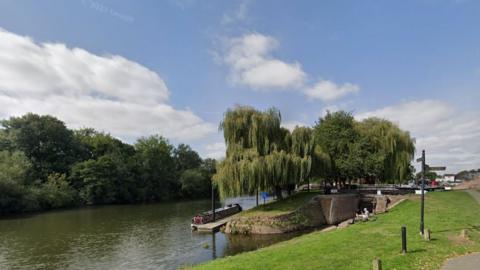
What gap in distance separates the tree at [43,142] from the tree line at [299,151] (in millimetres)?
41587

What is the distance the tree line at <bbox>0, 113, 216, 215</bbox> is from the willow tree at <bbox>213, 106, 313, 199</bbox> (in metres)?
31.6

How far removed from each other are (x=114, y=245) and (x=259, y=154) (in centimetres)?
1344

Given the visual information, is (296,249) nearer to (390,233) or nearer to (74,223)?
(390,233)

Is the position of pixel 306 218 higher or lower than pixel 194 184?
higher

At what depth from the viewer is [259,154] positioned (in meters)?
30.4

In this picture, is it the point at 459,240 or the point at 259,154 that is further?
the point at 259,154

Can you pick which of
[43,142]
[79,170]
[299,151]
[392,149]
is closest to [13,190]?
[79,170]

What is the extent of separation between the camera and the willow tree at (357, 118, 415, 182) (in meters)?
38.2

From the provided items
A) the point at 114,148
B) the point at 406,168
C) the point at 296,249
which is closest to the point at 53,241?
the point at 296,249

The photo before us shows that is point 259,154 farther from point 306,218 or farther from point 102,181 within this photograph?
point 102,181

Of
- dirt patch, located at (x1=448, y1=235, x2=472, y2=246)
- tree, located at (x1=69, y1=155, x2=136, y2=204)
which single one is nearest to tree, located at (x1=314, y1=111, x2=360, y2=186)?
dirt patch, located at (x1=448, y1=235, x2=472, y2=246)

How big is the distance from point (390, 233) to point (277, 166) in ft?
46.2

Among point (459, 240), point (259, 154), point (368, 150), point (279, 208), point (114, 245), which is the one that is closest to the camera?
point (459, 240)

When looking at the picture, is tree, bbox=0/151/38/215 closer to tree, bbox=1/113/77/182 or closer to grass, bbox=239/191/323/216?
tree, bbox=1/113/77/182
